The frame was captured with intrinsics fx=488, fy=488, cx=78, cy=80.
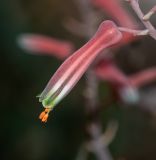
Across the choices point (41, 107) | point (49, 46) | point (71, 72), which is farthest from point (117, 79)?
point (41, 107)

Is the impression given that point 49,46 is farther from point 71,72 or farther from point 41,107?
point 41,107

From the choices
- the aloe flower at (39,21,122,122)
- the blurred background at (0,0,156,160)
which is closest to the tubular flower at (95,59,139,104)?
the aloe flower at (39,21,122,122)

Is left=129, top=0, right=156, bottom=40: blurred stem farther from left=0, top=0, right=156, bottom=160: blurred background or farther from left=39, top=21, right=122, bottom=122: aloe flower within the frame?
left=0, top=0, right=156, bottom=160: blurred background

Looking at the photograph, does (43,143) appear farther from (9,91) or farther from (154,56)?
(154,56)

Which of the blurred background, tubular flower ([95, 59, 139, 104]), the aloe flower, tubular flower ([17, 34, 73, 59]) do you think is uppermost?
the aloe flower

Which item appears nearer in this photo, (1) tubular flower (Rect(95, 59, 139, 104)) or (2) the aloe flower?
(2) the aloe flower

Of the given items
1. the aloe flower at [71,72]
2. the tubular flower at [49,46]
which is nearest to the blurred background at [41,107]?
the tubular flower at [49,46]

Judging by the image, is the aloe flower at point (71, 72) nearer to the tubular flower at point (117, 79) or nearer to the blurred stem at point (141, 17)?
the blurred stem at point (141, 17)
